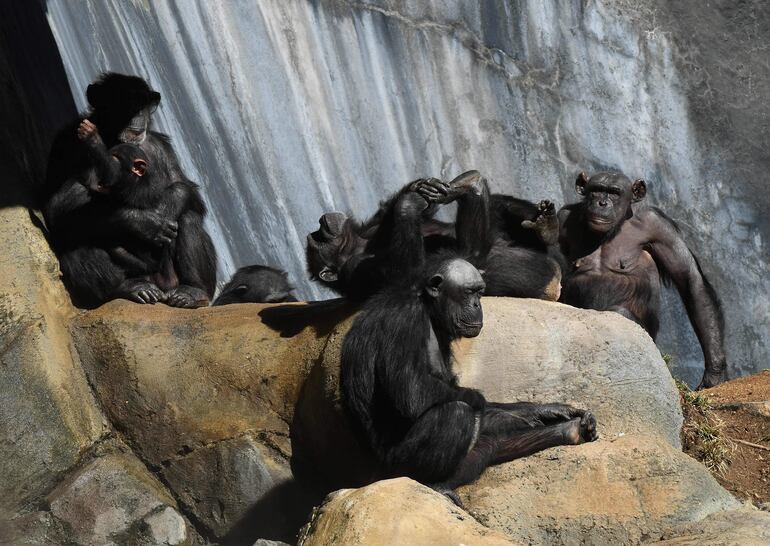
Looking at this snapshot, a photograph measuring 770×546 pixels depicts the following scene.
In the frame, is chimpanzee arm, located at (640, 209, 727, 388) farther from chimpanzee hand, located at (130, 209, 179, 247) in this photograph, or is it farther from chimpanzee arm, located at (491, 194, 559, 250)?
chimpanzee hand, located at (130, 209, 179, 247)

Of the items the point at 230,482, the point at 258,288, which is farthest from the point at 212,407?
the point at 258,288

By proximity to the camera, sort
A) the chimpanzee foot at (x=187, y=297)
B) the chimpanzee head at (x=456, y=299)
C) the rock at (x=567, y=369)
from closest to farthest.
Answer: the chimpanzee head at (x=456, y=299) < the rock at (x=567, y=369) < the chimpanzee foot at (x=187, y=297)

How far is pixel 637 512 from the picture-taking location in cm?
681

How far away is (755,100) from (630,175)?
172cm

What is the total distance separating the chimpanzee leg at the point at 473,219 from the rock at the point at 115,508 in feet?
8.75

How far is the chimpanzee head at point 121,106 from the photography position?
30.4ft

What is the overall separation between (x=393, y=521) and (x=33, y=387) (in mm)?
3209

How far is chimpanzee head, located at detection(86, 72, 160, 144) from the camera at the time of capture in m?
9.27

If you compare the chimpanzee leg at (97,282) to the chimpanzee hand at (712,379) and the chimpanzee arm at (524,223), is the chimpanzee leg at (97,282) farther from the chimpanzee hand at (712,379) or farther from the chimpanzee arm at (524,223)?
the chimpanzee hand at (712,379)

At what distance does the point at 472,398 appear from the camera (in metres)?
7.22

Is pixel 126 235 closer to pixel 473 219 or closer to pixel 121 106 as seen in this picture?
pixel 121 106

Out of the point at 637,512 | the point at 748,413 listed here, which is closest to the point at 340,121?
the point at 748,413

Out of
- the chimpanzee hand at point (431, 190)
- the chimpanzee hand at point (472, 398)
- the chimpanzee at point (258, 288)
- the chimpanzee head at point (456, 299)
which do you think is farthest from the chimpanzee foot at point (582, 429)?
the chimpanzee at point (258, 288)

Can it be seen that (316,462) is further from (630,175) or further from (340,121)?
(630,175)
